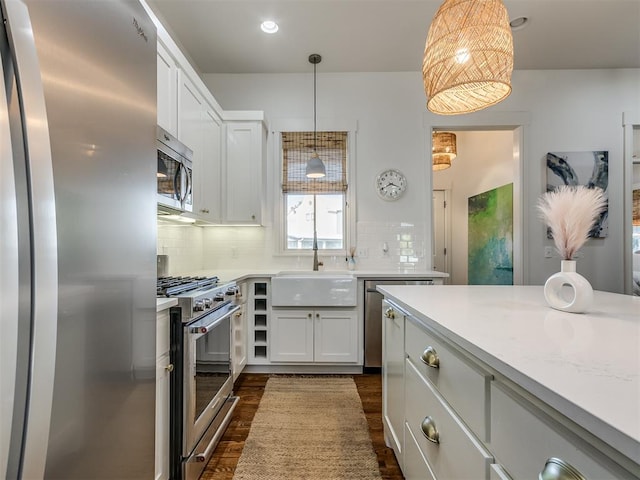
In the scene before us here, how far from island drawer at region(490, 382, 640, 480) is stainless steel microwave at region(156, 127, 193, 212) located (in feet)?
5.56

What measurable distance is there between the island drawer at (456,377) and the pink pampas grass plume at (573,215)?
53cm

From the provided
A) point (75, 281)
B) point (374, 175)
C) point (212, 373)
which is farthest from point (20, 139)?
point (374, 175)

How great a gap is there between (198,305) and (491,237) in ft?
12.5

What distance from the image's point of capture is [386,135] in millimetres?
3303

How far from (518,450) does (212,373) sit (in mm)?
1505

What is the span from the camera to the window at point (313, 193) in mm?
3312

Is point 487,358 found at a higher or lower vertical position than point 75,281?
lower

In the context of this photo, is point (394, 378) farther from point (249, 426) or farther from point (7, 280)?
point (7, 280)

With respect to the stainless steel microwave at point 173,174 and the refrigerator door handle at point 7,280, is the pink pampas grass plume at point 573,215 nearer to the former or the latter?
the refrigerator door handle at point 7,280

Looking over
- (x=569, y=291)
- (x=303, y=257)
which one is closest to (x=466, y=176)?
(x=303, y=257)

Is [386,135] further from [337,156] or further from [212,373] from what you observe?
[212,373]

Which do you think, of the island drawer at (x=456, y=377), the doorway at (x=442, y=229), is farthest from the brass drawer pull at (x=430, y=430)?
the doorway at (x=442, y=229)

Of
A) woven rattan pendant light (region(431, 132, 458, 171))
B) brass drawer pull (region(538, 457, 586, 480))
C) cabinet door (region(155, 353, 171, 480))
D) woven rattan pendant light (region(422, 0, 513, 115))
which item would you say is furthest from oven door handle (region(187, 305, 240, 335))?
woven rattan pendant light (region(431, 132, 458, 171))

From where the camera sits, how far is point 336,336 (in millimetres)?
2695
